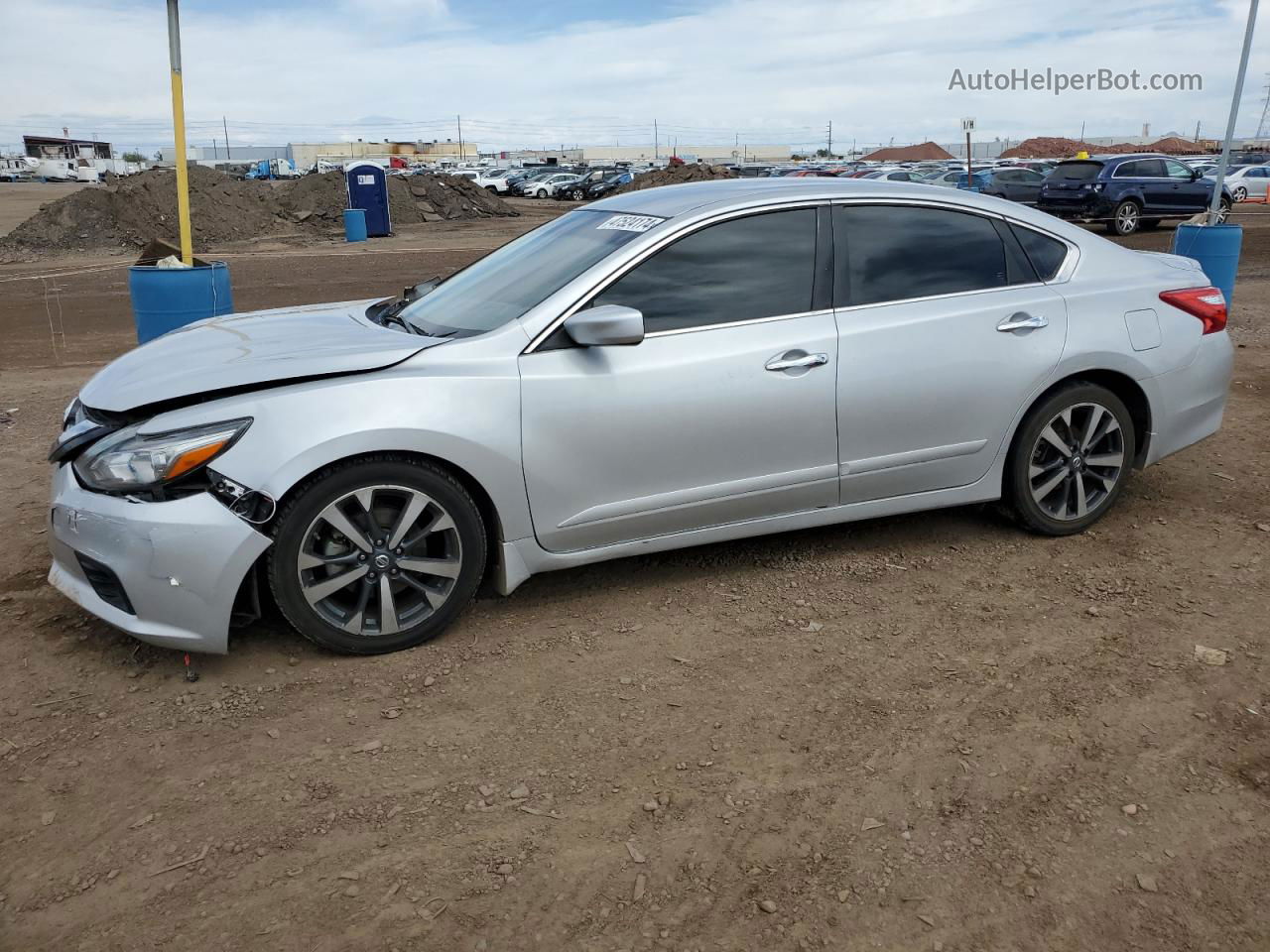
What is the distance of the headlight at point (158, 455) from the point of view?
359 centimetres

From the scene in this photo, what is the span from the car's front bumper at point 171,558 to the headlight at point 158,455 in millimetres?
70

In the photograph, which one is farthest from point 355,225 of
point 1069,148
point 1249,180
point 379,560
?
point 1069,148

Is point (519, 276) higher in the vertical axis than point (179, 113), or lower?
lower

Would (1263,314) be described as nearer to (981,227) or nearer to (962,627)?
(981,227)

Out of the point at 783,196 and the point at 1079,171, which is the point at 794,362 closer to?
the point at 783,196

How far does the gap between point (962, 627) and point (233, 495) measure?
2.68 meters

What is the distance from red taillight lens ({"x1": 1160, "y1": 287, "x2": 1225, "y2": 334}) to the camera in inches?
197

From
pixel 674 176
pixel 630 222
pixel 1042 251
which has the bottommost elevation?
pixel 674 176

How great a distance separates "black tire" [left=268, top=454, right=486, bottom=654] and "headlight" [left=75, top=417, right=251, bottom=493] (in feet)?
0.98

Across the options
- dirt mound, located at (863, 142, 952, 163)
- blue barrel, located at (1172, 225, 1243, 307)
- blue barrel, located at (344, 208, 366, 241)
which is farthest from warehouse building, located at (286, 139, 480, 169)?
blue barrel, located at (1172, 225, 1243, 307)

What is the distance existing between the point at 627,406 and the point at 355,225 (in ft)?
89.0

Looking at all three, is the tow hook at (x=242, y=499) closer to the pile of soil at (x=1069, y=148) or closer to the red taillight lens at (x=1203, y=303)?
the red taillight lens at (x=1203, y=303)

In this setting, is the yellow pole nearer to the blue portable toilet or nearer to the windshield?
the windshield

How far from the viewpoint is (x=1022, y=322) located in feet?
→ 15.3
